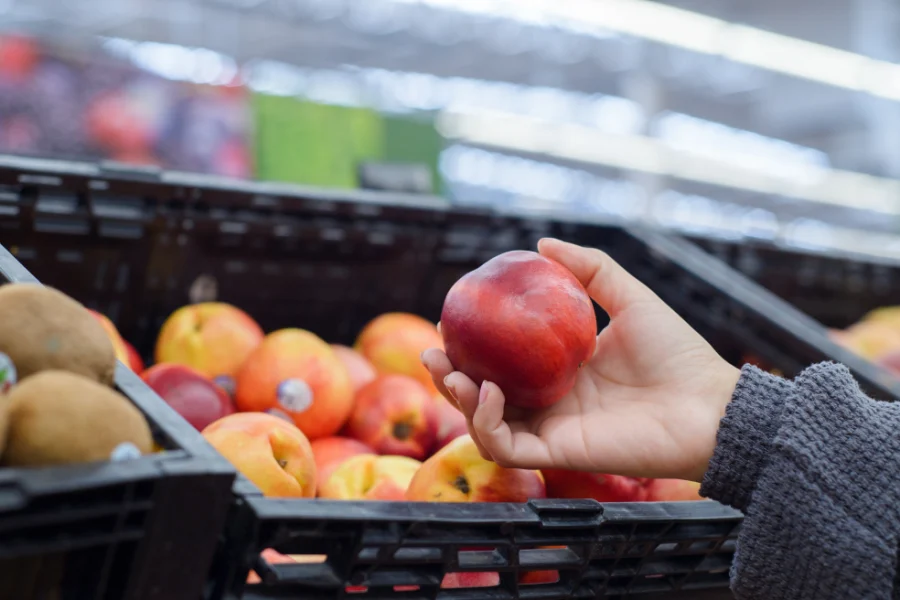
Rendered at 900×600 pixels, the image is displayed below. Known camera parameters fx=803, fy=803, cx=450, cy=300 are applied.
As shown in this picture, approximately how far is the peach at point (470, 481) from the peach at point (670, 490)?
0.67 feet

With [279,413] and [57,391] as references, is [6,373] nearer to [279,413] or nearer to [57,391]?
[57,391]

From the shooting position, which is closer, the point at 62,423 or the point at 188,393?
the point at 62,423

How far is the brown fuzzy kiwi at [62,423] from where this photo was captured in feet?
1.96

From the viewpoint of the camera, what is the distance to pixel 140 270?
1521mm

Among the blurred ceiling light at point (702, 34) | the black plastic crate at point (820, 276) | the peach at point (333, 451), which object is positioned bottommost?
the peach at point (333, 451)

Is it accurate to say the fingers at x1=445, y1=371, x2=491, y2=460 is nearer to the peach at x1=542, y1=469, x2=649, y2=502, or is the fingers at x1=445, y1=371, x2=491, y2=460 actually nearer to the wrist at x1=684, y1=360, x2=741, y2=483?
the peach at x1=542, y1=469, x2=649, y2=502

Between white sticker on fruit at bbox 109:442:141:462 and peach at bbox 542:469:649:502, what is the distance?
1.98ft

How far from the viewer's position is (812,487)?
2.88 feet

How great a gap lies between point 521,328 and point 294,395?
514mm

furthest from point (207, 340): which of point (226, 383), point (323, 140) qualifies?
point (323, 140)

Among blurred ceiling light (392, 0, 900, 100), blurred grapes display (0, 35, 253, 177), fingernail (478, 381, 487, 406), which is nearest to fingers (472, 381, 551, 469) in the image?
fingernail (478, 381, 487, 406)

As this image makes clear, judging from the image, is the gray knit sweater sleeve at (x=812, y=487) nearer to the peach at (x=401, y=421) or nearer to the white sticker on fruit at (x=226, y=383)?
the peach at (x=401, y=421)

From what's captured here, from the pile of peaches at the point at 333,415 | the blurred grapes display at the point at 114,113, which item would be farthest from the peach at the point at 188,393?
the blurred grapes display at the point at 114,113

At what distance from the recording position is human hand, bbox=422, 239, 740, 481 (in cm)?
96
